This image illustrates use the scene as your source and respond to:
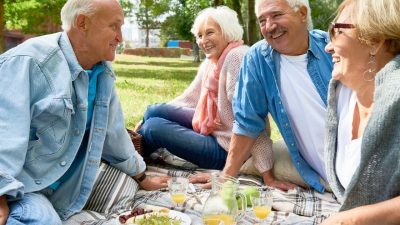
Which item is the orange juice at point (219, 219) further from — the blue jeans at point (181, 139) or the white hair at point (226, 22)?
the white hair at point (226, 22)

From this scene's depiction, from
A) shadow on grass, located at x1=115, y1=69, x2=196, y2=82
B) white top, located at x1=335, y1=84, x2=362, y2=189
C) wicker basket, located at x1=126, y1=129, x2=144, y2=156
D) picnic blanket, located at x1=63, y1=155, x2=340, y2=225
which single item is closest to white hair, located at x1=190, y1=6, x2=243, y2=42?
wicker basket, located at x1=126, y1=129, x2=144, y2=156

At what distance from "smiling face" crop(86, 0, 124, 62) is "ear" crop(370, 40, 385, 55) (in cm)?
169

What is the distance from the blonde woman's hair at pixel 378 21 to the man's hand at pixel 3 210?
6.59ft

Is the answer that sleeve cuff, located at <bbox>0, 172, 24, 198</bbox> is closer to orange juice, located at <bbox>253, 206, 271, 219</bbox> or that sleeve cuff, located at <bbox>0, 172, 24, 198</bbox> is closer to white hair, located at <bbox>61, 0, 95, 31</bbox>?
white hair, located at <bbox>61, 0, 95, 31</bbox>

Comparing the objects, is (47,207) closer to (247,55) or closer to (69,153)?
(69,153)

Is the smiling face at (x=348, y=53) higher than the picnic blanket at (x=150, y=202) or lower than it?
higher

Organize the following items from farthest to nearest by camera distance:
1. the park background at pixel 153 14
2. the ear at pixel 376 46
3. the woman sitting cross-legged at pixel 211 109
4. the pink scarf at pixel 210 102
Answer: the park background at pixel 153 14 < the pink scarf at pixel 210 102 < the woman sitting cross-legged at pixel 211 109 < the ear at pixel 376 46

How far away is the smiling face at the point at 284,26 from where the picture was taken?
365 centimetres

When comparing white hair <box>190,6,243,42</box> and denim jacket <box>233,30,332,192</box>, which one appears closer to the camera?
denim jacket <box>233,30,332,192</box>

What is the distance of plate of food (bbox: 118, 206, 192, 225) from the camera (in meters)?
2.62

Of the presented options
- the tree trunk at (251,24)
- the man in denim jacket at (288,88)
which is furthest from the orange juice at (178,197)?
the tree trunk at (251,24)

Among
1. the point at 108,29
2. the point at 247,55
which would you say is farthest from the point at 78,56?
the point at 247,55

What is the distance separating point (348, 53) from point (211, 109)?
2201mm

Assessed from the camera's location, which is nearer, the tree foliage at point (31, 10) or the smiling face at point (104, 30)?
the smiling face at point (104, 30)
